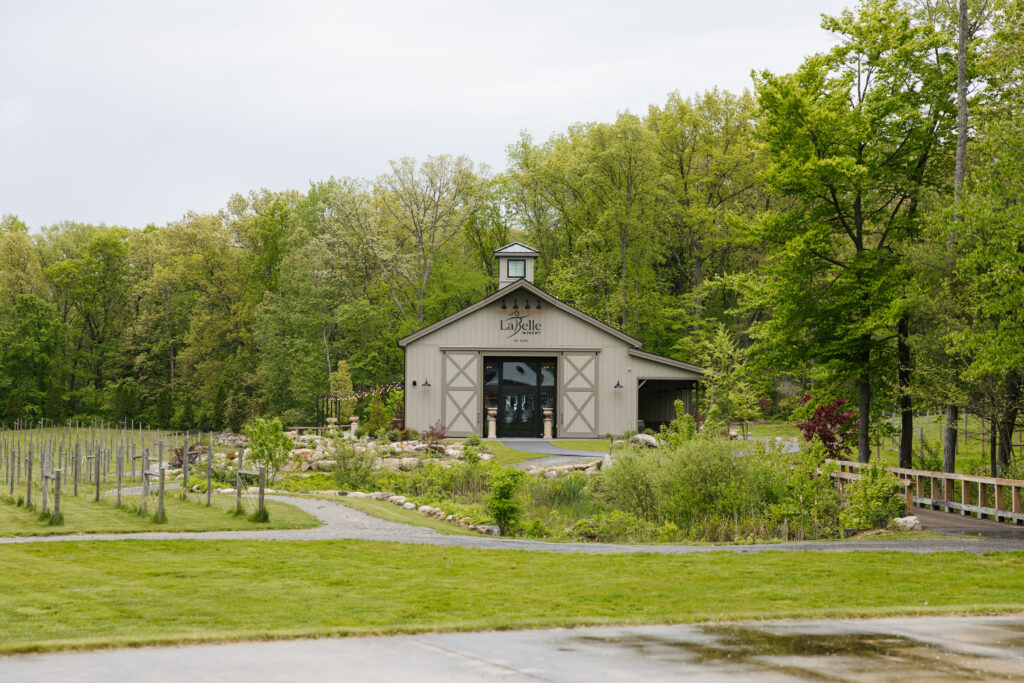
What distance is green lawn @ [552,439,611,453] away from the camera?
32.4 m

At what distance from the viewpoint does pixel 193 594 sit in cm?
1026

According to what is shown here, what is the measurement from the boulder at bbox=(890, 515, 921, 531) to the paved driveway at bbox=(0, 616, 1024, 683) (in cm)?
746

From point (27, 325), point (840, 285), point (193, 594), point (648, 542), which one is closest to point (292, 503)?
point (648, 542)

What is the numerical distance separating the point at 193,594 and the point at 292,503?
352 inches

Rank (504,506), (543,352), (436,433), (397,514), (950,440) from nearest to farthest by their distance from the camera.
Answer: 1. (504,506)
2. (397,514)
3. (950,440)
4. (436,433)
5. (543,352)

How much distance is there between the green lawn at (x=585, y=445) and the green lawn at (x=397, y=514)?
42.9 ft

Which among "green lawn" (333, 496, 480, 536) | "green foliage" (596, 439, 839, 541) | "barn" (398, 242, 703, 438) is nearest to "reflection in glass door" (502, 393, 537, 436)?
"barn" (398, 242, 703, 438)

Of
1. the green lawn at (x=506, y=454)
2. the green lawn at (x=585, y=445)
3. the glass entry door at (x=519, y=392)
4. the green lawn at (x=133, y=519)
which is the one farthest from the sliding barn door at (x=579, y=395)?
the green lawn at (x=133, y=519)

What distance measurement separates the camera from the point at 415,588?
1073 cm

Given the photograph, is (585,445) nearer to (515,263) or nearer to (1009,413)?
(515,263)

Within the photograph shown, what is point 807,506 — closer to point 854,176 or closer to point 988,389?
point 988,389

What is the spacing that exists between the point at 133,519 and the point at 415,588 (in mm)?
7977

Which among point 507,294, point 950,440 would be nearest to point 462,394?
point 507,294

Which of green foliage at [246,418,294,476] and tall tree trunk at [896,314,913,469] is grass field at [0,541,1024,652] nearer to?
tall tree trunk at [896,314,913,469]
